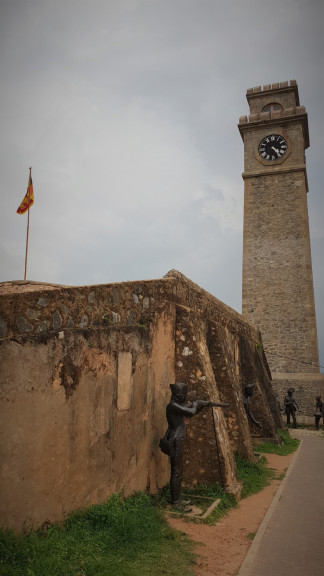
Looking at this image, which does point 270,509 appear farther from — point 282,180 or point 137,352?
point 282,180

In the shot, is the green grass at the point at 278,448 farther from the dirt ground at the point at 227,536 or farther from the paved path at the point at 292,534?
the dirt ground at the point at 227,536

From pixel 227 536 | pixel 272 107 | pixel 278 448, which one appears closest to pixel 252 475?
pixel 227 536

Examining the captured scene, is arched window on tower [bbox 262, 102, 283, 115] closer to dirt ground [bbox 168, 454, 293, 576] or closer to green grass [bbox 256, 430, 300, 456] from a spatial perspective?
green grass [bbox 256, 430, 300, 456]

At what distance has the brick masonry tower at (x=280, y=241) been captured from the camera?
22.0 metres

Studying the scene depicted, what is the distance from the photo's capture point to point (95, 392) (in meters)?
4.92

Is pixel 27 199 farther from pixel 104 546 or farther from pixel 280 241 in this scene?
pixel 280 241

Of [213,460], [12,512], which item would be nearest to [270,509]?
[213,460]

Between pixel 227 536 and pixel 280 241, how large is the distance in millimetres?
20183

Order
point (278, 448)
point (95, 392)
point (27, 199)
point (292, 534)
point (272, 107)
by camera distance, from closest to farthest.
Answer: point (95, 392) → point (292, 534) → point (27, 199) → point (278, 448) → point (272, 107)

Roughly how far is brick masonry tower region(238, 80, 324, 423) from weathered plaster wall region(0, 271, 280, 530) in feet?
50.6

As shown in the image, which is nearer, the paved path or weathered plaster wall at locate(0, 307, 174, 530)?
weathered plaster wall at locate(0, 307, 174, 530)

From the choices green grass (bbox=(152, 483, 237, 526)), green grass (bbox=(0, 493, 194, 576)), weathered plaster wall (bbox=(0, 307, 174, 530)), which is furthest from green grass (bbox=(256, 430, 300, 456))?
green grass (bbox=(0, 493, 194, 576))

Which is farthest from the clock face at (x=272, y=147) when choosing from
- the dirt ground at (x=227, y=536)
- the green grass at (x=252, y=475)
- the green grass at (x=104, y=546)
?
the green grass at (x=104, y=546)

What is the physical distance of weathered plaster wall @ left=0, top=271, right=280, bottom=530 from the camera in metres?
3.89
